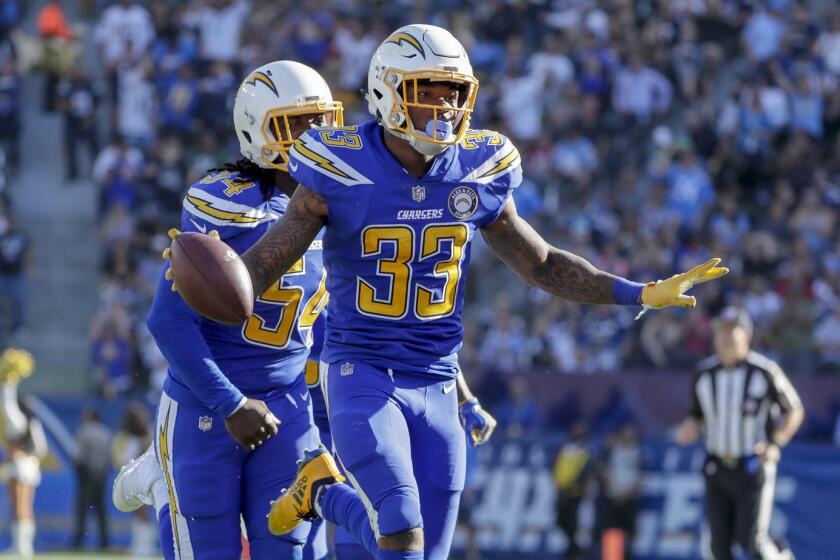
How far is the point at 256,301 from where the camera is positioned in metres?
5.63

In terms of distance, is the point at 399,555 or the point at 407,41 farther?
Result: the point at 407,41

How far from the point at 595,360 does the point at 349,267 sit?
8.79 meters

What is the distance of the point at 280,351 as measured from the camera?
5719mm

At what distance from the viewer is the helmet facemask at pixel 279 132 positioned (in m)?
5.77

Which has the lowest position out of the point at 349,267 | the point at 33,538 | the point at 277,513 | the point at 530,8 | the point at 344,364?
the point at 33,538

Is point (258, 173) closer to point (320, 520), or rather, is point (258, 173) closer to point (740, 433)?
point (320, 520)

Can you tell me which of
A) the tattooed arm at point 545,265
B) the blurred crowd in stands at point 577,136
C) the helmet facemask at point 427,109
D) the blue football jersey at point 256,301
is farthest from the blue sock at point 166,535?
the blurred crowd in stands at point 577,136

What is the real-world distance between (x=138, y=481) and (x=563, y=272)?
210cm

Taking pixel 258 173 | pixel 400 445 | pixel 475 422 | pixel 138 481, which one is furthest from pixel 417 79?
pixel 138 481

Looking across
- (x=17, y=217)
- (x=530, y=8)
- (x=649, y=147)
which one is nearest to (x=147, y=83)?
(x=17, y=217)

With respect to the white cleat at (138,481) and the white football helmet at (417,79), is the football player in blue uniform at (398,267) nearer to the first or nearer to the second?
the white football helmet at (417,79)

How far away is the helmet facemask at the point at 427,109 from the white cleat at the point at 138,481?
6.33 ft

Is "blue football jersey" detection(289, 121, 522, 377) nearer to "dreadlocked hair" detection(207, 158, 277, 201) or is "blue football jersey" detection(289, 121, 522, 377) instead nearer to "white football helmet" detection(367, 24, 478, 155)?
"white football helmet" detection(367, 24, 478, 155)

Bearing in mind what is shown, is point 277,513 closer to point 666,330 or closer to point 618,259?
point 666,330
